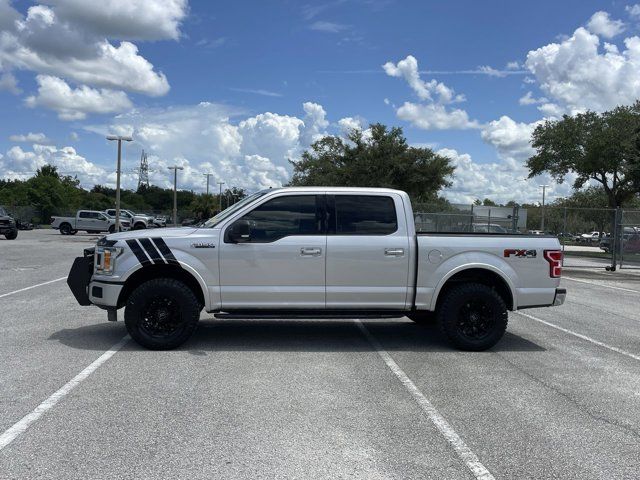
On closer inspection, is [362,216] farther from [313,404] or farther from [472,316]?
[313,404]

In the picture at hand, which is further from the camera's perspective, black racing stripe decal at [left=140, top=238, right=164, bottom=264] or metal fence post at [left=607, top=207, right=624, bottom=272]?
metal fence post at [left=607, top=207, right=624, bottom=272]

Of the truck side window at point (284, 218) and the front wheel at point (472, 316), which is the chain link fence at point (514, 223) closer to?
the front wheel at point (472, 316)

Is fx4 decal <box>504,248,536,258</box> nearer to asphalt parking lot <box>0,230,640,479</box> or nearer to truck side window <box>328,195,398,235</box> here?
asphalt parking lot <box>0,230,640,479</box>

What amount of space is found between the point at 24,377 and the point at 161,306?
1.64 m

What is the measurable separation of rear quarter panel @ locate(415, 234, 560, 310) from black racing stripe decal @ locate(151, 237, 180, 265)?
2.87 m

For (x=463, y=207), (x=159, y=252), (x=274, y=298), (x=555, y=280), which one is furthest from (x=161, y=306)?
(x=463, y=207)

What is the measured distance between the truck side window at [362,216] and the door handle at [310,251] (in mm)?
304

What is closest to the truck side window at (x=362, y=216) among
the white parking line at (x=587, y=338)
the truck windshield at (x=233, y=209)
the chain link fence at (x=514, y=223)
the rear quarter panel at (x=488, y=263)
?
the rear quarter panel at (x=488, y=263)

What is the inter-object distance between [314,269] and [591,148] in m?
30.6

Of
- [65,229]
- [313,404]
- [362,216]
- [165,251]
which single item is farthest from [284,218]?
[65,229]

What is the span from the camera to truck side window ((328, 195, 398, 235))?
716cm

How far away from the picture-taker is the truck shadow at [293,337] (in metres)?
7.27

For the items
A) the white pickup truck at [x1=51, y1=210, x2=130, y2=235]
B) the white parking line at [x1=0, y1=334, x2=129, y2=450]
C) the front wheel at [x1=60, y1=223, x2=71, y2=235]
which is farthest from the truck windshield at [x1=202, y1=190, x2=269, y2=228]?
the front wheel at [x1=60, y1=223, x2=71, y2=235]

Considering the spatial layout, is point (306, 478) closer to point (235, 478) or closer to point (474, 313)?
point (235, 478)
